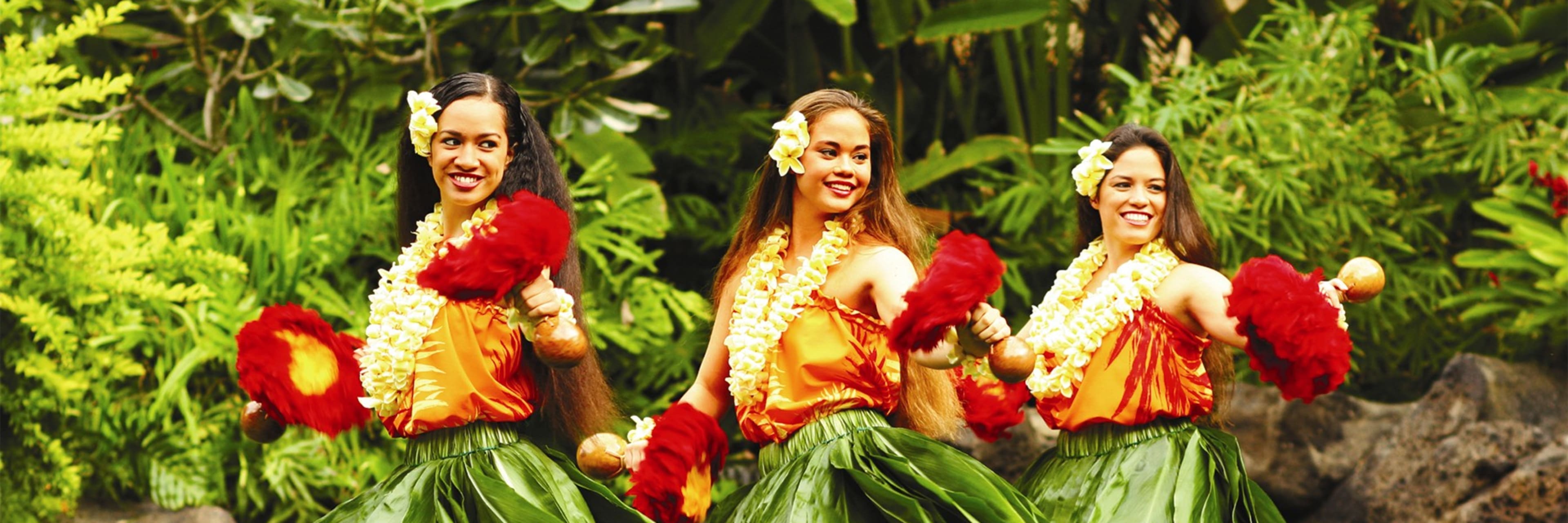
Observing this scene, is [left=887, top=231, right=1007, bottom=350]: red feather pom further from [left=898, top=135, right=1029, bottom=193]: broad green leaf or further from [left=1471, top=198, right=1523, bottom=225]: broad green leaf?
[left=1471, top=198, right=1523, bottom=225]: broad green leaf

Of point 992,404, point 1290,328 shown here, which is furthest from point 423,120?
point 1290,328

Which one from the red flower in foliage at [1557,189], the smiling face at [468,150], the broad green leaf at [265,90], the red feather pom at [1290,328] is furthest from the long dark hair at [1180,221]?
the broad green leaf at [265,90]

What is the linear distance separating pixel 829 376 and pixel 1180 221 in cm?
78

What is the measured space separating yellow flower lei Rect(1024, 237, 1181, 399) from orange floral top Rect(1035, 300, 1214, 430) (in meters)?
0.02

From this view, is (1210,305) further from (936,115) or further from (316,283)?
(936,115)

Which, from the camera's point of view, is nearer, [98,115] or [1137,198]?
[1137,198]

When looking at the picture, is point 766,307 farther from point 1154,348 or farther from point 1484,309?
point 1484,309

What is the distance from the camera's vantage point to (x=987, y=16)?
4.79 metres

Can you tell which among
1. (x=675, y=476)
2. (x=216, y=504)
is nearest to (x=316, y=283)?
(x=216, y=504)

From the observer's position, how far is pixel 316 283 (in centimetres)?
426

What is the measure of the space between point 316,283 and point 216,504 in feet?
2.16

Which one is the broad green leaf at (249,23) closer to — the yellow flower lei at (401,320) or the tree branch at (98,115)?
the tree branch at (98,115)

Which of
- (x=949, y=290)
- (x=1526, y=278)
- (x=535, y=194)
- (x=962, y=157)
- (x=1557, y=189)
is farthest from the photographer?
(x=962, y=157)

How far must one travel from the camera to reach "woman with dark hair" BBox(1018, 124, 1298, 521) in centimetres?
260
